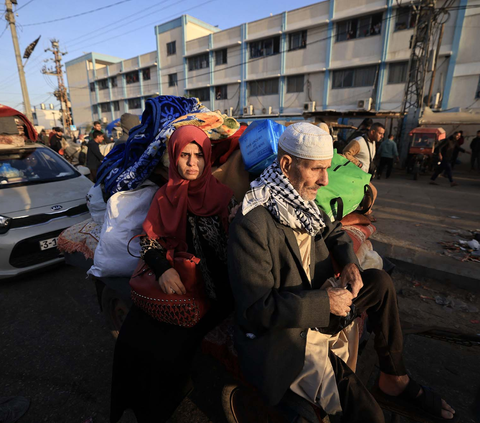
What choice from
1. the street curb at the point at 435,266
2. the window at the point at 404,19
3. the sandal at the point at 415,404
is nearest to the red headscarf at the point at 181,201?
the sandal at the point at 415,404

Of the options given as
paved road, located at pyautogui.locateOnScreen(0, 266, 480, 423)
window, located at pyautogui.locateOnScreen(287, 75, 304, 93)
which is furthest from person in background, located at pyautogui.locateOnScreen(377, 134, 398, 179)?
window, located at pyautogui.locateOnScreen(287, 75, 304, 93)

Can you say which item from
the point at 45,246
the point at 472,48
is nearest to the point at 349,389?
the point at 45,246

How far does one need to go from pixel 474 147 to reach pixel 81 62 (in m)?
51.4

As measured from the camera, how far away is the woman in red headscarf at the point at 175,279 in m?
1.63

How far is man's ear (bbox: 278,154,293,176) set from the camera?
1485mm

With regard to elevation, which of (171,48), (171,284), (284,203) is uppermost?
(171,48)

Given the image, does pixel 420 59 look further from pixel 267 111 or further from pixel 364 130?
pixel 267 111

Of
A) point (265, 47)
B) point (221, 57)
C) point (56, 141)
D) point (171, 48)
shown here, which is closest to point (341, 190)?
point (56, 141)

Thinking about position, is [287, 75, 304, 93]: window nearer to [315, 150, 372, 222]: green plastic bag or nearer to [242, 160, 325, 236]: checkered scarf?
[315, 150, 372, 222]: green plastic bag

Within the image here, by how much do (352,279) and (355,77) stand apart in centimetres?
2250

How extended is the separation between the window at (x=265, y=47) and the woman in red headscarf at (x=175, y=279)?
25.3m

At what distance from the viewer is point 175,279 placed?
161 centimetres

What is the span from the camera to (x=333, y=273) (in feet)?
5.89

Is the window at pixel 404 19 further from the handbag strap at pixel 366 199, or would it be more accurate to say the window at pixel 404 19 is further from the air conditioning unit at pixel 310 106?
the handbag strap at pixel 366 199
